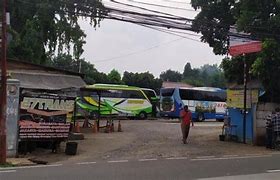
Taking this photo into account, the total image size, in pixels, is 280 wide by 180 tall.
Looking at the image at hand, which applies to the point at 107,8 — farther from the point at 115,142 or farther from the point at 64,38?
the point at 64,38

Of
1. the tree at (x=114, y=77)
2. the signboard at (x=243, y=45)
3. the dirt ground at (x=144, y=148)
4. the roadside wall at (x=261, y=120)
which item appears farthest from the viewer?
the tree at (x=114, y=77)

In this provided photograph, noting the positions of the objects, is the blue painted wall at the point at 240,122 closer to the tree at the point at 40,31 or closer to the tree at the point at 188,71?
the tree at the point at 40,31

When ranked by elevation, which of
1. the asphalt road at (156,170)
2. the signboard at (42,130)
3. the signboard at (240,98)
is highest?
the signboard at (240,98)

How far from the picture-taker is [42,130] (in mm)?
18875

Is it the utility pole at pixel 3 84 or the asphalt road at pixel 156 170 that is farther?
the utility pole at pixel 3 84

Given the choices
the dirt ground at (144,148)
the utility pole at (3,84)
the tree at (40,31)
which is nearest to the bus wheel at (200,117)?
the tree at (40,31)

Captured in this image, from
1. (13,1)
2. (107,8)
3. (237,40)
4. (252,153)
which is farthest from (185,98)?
(107,8)

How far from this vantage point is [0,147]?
15.9 meters

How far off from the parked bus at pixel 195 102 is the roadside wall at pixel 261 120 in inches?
850

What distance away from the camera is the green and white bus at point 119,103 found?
44.2 meters

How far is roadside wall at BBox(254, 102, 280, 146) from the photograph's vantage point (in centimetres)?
2405

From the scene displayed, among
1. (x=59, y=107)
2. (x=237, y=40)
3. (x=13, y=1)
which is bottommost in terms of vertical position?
(x=59, y=107)

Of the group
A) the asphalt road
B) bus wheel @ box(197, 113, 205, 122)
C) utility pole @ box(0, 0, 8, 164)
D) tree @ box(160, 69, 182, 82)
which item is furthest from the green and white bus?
tree @ box(160, 69, 182, 82)

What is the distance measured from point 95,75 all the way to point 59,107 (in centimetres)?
5778
